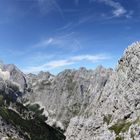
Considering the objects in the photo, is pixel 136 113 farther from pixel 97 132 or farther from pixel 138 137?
pixel 138 137

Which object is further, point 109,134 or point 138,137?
point 109,134

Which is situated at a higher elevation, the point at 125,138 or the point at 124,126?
the point at 124,126

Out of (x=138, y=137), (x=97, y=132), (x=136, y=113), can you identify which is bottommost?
(x=138, y=137)

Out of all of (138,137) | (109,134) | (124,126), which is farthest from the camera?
(124,126)

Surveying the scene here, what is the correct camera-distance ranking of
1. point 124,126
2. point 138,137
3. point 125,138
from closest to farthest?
point 138,137
point 125,138
point 124,126

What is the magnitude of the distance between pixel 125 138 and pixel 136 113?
123 ft

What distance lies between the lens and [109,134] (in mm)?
176750

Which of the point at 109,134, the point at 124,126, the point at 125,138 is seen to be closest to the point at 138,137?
the point at 125,138

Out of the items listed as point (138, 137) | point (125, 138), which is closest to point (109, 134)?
point (125, 138)

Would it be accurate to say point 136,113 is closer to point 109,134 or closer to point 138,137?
point 109,134

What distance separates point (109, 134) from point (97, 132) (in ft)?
75.9

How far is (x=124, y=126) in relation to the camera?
19250 centimetres

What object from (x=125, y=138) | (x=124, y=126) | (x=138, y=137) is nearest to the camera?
(x=138, y=137)

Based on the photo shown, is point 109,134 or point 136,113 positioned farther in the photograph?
point 136,113
